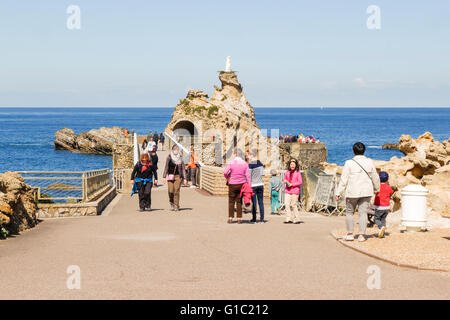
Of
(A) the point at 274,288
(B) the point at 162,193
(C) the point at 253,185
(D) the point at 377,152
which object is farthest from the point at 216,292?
(D) the point at 377,152

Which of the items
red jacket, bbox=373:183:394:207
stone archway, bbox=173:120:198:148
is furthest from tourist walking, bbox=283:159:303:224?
stone archway, bbox=173:120:198:148

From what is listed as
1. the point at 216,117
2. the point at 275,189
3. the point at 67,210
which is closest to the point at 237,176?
the point at 275,189

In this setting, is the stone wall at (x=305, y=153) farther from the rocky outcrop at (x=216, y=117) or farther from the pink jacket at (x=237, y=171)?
the pink jacket at (x=237, y=171)

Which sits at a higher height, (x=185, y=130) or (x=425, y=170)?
(x=425, y=170)

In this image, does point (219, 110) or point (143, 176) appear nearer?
point (143, 176)

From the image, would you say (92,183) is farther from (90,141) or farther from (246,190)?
(90,141)

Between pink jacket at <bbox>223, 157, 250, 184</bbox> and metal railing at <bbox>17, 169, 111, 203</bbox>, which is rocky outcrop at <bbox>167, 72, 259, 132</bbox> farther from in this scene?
pink jacket at <bbox>223, 157, 250, 184</bbox>

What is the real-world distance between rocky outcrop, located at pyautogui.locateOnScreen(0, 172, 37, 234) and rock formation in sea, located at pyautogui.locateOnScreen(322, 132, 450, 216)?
8.91 m

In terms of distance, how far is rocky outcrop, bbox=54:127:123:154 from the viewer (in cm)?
9688

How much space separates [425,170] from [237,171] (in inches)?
355

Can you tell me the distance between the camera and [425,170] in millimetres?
20125

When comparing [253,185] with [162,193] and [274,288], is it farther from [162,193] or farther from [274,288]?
[162,193]

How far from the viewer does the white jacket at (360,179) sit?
34.5 ft

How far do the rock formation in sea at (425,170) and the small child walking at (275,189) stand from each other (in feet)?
9.90
